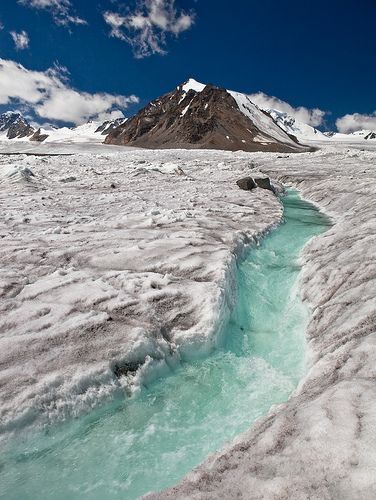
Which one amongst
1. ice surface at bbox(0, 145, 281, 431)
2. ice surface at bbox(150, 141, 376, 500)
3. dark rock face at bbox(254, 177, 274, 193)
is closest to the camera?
ice surface at bbox(150, 141, 376, 500)

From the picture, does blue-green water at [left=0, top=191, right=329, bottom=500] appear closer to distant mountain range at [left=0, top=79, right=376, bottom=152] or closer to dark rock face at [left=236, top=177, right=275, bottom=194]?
dark rock face at [left=236, top=177, right=275, bottom=194]

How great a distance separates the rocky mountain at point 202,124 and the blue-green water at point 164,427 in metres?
123

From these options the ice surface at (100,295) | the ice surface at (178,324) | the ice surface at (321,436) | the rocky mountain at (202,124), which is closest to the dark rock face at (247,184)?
the ice surface at (100,295)

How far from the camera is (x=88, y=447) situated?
5410 millimetres

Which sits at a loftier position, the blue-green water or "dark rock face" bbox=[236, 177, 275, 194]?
"dark rock face" bbox=[236, 177, 275, 194]

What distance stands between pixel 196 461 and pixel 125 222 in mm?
9519

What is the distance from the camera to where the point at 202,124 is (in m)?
148

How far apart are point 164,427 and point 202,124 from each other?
150843 mm

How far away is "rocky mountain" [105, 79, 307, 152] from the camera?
455 feet

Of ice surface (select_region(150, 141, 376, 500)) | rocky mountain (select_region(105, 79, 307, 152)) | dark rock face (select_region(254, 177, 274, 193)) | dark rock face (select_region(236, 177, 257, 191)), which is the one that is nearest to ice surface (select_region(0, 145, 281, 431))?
ice surface (select_region(150, 141, 376, 500))

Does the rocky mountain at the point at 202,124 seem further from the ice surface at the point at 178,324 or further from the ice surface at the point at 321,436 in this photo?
the ice surface at the point at 321,436

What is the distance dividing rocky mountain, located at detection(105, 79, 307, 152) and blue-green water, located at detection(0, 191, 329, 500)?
123193mm

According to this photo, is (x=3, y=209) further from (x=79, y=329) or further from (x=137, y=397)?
(x=137, y=397)

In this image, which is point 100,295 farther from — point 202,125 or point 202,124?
point 202,124
